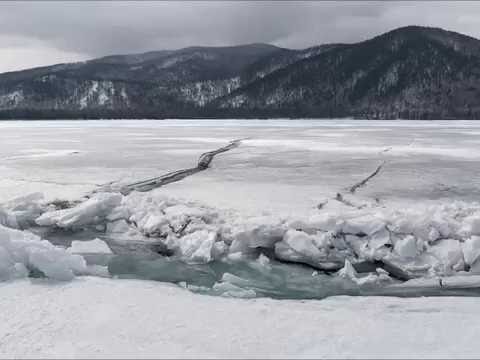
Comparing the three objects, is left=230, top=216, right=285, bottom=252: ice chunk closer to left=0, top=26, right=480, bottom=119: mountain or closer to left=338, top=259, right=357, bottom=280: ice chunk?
left=338, top=259, right=357, bottom=280: ice chunk

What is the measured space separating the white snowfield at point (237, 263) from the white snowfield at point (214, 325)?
14mm

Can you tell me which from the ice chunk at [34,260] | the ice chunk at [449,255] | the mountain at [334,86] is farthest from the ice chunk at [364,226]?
the mountain at [334,86]

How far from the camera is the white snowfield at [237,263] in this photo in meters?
3.13

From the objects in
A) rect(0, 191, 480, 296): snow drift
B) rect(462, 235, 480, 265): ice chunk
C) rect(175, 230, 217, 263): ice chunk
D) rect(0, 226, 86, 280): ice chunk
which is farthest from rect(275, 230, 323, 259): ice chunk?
rect(0, 226, 86, 280): ice chunk

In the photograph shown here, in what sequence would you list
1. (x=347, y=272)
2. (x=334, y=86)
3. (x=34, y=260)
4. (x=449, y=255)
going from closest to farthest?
1. (x=34, y=260)
2. (x=347, y=272)
3. (x=449, y=255)
4. (x=334, y=86)

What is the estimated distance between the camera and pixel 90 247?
5438mm

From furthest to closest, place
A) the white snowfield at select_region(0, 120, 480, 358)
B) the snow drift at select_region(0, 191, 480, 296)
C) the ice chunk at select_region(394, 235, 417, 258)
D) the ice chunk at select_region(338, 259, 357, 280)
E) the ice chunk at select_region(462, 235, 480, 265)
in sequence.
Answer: the ice chunk at select_region(394, 235, 417, 258)
the ice chunk at select_region(462, 235, 480, 265)
the ice chunk at select_region(338, 259, 357, 280)
the snow drift at select_region(0, 191, 480, 296)
the white snowfield at select_region(0, 120, 480, 358)

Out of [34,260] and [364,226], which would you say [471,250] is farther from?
[34,260]

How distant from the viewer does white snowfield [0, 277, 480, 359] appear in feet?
9.74

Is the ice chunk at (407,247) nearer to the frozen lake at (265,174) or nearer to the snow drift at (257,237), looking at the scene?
the snow drift at (257,237)

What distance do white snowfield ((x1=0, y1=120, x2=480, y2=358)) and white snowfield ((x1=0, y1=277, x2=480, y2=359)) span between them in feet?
0.04

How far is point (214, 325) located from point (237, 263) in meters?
1.86

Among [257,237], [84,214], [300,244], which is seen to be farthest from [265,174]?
[300,244]

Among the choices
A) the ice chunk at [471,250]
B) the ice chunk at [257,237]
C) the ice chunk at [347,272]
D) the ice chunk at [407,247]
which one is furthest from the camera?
the ice chunk at [257,237]
